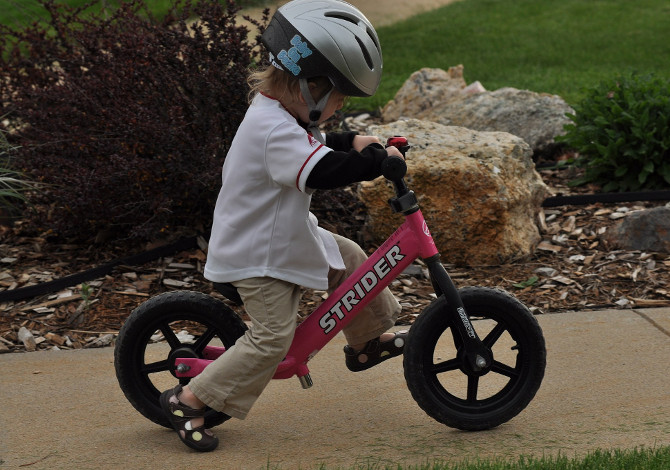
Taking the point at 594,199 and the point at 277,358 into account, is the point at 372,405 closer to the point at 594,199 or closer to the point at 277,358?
the point at 277,358

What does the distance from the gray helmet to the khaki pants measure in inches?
29.3

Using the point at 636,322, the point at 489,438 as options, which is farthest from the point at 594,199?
the point at 489,438

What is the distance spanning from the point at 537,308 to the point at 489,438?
163 cm

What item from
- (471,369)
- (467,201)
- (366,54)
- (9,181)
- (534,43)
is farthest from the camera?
(534,43)

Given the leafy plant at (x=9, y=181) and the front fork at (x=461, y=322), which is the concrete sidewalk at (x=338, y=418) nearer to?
A: the front fork at (x=461, y=322)

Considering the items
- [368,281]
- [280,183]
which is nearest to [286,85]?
[280,183]

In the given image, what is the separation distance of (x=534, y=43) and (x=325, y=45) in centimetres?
A: 1147

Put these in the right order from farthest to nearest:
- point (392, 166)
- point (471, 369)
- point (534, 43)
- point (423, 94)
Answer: point (534, 43), point (423, 94), point (471, 369), point (392, 166)

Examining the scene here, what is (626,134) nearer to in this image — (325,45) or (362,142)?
(362,142)

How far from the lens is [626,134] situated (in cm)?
628

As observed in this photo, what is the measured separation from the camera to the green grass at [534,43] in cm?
1122

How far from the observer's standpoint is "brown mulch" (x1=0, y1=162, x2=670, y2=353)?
15.6ft

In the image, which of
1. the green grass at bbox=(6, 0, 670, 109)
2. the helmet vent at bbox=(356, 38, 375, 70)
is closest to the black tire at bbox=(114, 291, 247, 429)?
the helmet vent at bbox=(356, 38, 375, 70)

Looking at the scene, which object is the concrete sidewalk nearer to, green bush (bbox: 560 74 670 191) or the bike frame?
the bike frame
